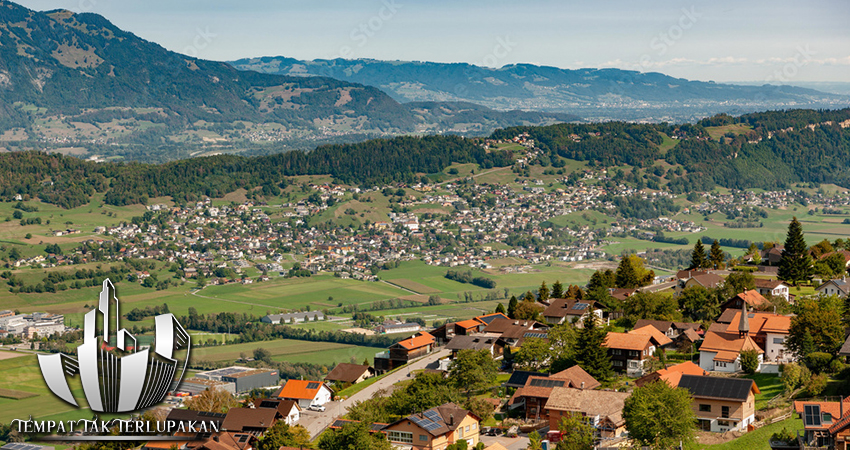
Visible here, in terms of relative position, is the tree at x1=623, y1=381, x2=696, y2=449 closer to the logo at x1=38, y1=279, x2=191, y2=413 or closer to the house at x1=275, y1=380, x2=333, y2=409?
the logo at x1=38, y1=279, x2=191, y2=413

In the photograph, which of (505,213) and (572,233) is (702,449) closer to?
(572,233)

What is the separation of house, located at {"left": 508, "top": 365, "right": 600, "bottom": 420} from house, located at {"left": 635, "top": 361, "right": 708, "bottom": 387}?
236cm

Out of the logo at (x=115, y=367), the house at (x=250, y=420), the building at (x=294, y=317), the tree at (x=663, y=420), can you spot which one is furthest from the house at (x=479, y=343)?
the building at (x=294, y=317)

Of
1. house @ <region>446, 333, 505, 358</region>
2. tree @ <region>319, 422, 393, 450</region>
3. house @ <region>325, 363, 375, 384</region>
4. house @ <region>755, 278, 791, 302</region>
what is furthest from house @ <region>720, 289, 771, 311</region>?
tree @ <region>319, 422, 393, 450</region>

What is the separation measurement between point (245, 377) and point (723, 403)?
43217mm

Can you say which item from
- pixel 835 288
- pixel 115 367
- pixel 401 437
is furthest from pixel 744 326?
pixel 115 367

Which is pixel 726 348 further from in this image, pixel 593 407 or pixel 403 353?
pixel 403 353

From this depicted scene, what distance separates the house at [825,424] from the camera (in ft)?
87.5

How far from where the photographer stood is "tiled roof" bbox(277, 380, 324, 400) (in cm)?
4753

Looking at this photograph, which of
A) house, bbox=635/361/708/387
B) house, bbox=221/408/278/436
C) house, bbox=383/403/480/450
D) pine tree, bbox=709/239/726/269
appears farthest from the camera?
pine tree, bbox=709/239/726/269

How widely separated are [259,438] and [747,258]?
48.3 metres

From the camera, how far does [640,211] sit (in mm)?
176875

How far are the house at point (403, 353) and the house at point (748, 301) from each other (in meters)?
18.2

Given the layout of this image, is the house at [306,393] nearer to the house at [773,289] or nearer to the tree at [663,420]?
the tree at [663,420]
